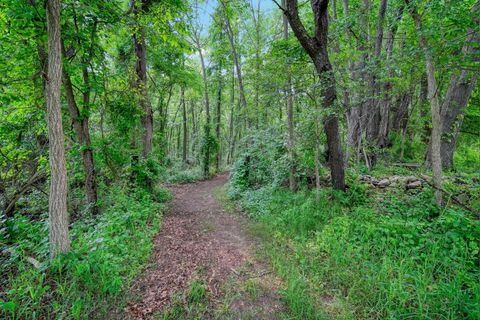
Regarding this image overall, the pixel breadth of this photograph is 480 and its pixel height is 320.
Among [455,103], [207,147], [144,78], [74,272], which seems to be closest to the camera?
[74,272]

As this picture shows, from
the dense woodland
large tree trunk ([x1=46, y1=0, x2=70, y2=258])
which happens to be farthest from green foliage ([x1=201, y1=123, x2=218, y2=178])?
large tree trunk ([x1=46, y1=0, x2=70, y2=258])

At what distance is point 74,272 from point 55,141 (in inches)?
70.3

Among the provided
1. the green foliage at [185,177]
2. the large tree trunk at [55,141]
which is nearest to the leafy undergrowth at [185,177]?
the green foliage at [185,177]

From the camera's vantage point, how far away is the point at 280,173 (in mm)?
7168

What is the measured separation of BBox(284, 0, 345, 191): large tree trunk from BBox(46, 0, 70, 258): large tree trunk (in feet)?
14.5

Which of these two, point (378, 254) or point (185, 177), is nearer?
point (378, 254)

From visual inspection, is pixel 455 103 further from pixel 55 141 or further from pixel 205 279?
pixel 55 141

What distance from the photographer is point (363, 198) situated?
16.2 feet

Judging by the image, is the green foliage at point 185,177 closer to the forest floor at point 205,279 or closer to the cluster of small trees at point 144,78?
the cluster of small trees at point 144,78

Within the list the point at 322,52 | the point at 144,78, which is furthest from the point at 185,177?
the point at 322,52

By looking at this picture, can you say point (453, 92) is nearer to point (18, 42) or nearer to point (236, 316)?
point (236, 316)

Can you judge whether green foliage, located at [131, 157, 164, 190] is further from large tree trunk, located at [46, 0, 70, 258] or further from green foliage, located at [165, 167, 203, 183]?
green foliage, located at [165, 167, 203, 183]

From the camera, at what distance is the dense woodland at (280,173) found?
8.66ft

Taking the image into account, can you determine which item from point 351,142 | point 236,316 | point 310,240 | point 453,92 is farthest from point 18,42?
point 453,92
